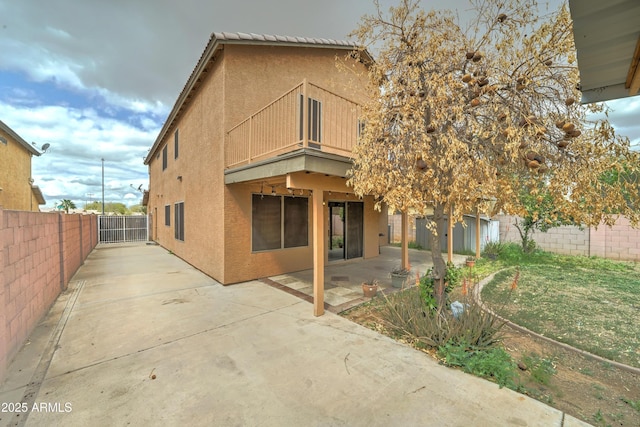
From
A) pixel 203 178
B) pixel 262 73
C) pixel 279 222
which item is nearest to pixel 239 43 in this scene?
pixel 262 73

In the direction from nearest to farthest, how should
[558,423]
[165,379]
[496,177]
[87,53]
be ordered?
[558,423]
[165,379]
[496,177]
[87,53]

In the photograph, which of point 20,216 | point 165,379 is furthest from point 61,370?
point 20,216

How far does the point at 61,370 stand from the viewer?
3213 mm

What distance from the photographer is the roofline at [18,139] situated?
13.0 metres

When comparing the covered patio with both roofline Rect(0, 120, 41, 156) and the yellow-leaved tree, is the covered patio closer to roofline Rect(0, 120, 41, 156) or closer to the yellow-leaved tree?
the yellow-leaved tree

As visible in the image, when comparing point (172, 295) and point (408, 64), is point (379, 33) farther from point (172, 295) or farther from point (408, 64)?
point (172, 295)

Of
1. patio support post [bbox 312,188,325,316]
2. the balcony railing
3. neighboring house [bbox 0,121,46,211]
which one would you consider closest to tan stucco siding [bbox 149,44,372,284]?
the balcony railing

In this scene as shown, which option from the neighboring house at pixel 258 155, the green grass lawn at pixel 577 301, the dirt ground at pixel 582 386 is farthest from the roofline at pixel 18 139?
A: the green grass lawn at pixel 577 301

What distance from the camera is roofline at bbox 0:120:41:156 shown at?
13.0 metres

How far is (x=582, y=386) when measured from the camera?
9.49ft

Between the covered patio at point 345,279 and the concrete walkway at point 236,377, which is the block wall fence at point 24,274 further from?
the covered patio at point 345,279

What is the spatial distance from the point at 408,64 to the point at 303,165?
2.15 m

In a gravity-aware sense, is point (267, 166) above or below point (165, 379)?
above

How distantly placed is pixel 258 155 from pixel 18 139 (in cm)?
1847
